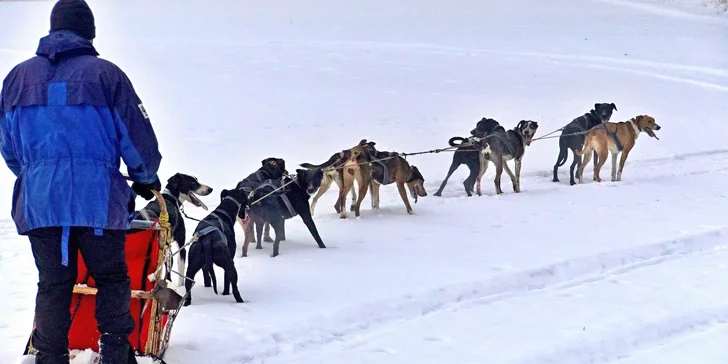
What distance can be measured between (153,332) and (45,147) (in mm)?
1095

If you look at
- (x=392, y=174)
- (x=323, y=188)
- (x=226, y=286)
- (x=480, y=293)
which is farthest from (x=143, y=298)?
(x=392, y=174)

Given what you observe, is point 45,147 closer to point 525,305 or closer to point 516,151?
point 525,305

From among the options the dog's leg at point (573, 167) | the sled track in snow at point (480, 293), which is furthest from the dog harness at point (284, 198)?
the dog's leg at point (573, 167)

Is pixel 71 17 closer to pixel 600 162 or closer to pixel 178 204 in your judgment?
pixel 178 204

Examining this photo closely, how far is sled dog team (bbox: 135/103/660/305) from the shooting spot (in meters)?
5.06

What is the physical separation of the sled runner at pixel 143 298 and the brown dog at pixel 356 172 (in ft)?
13.4

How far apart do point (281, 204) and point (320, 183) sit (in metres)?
0.59

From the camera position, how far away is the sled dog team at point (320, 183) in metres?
5.06

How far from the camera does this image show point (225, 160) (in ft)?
34.4

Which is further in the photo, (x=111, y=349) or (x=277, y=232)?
(x=277, y=232)

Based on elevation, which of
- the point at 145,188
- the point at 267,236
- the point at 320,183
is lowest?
the point at 267,236

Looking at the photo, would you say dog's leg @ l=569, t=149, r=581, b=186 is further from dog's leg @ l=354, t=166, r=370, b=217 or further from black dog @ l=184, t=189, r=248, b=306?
black dog @ l=184, t=189, r=248, b=306

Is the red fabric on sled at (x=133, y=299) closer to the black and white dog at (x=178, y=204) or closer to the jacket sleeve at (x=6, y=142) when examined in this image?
the jacket sleeve at (x=6, y=142)

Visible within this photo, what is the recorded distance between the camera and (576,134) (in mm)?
10703
